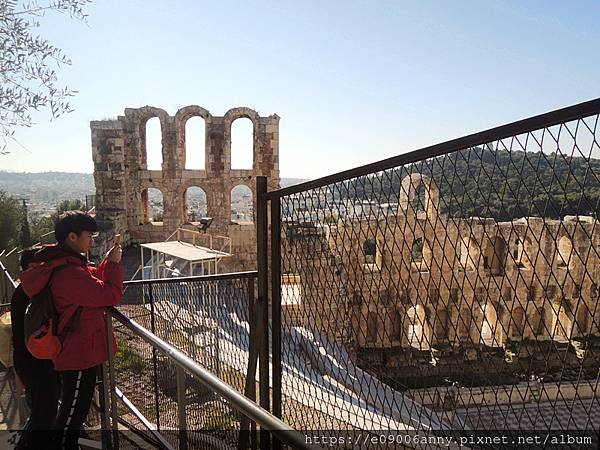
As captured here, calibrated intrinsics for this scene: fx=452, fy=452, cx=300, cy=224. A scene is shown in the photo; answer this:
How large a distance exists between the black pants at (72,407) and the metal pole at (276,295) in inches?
46.7

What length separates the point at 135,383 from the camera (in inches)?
201

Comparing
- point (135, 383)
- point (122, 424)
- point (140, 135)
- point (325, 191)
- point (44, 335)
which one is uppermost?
point (140, 135)

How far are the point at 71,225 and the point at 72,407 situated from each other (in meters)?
1.13

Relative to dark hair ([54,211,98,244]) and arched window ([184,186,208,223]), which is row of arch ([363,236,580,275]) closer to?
dark hair ([54,211,98,244])

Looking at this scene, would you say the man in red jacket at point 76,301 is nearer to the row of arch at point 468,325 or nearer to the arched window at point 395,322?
the row of arch at point 468,325

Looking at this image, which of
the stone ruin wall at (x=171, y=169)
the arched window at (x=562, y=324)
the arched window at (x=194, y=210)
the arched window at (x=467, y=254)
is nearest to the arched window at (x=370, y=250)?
the arched window at (x=467, y=254)

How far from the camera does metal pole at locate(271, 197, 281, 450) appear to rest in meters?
2.78

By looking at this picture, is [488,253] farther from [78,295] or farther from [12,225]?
[12,225]

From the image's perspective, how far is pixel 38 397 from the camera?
9.00 feet

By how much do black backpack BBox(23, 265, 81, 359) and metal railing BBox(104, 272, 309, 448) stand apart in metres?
0.34

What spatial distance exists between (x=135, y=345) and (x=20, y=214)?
14441mm

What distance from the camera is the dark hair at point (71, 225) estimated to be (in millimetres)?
2742

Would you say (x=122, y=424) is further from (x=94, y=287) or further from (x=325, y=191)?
(x=325, y=191)

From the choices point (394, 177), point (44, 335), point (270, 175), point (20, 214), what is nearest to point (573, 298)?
point (270, 175)
